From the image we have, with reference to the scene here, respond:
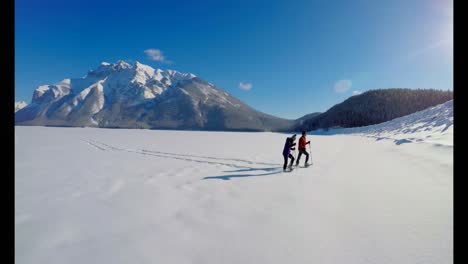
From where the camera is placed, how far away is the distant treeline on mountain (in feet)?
483

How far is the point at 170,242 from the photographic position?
3.60 m

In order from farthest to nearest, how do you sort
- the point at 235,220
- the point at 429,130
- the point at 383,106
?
the point at 383,106, the point at 429,130, the point at 235,220

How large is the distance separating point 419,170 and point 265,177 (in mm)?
6907

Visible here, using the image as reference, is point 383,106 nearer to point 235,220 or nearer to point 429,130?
point 429,130

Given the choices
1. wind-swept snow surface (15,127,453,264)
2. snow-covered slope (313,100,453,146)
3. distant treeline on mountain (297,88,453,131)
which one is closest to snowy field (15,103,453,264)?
wind-swept snow surface (15,127,453,264)

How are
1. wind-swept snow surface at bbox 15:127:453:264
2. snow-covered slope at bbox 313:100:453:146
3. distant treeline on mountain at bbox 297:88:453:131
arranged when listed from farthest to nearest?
1. distant treeline on mountain at bbox 297:88:453:131
2. snow-covered slope at bbox 313:100:453:146
3. wind-swept snow surface at bbox 15:127:453:264

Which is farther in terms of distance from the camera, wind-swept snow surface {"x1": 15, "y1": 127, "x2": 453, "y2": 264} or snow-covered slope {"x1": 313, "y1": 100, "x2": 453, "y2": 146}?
snow-covered slope {"x1": 313, "y1": 100, "x2": 453, "y2": 146}

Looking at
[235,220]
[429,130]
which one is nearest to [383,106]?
[429,130]

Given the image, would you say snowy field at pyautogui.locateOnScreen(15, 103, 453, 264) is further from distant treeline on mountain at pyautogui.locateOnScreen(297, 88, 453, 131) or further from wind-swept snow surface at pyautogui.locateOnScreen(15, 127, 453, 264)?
distant treeline on mountain at pyautogui.locateOnScreen(297, 88, 453, 131)

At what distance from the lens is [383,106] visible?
534ft

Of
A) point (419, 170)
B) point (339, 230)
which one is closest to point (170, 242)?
point (339, 230)
